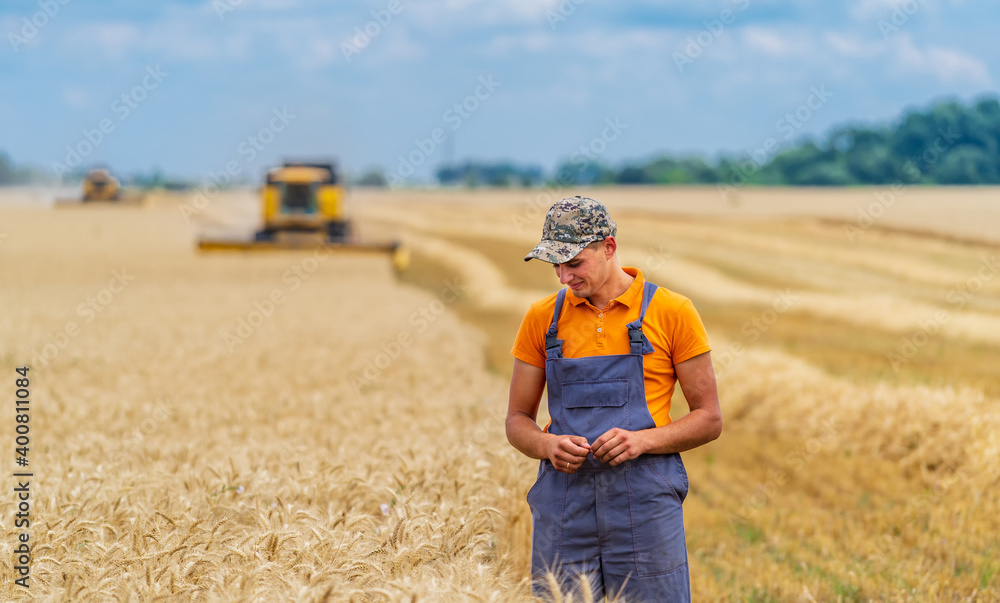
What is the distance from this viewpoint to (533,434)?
140 inches

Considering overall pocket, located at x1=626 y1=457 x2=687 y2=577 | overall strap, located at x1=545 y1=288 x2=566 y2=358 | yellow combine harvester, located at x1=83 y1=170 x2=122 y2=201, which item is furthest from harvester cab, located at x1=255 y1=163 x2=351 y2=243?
yellow combine harvester, located at x1=83 y1=170 x2=122 y2=201

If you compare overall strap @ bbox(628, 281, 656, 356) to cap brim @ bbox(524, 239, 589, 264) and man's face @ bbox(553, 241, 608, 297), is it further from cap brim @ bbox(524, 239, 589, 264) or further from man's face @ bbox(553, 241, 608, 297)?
cap brim @ bbox(524, 239, 589, 264)

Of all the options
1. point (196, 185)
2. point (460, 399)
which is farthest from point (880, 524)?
point (196, 185)

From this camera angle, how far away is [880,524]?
24.3 ft

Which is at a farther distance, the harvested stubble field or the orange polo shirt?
the harvested stubble field

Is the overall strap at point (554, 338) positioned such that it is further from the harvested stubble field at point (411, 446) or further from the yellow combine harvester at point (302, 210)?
the yellow combine harvester at point (302, 210)

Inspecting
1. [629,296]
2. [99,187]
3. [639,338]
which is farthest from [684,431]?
[99,187]

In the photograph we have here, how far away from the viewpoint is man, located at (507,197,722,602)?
3.46 meters

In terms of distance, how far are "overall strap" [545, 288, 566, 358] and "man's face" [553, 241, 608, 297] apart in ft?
0.37

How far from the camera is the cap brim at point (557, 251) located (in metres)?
3.34

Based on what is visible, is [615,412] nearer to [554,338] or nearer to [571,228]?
[554,338]

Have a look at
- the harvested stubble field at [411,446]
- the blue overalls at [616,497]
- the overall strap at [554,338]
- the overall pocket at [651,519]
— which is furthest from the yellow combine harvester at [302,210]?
the overall pocket at [651,519]

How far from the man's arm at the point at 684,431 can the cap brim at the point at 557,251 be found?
23.4 inches

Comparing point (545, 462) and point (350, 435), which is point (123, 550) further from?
point (350, 435)
